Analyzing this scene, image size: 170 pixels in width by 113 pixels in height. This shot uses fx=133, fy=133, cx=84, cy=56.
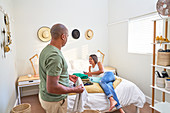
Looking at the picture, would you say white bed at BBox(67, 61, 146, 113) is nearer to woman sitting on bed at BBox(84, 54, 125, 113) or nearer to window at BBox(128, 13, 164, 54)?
woman sitting on bed at BBox(84, 54, 125, 113)

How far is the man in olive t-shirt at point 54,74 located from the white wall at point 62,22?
274cm

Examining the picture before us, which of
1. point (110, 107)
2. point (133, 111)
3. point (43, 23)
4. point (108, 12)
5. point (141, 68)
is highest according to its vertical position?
point (108, 12)

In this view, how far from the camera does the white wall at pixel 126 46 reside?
125 inches

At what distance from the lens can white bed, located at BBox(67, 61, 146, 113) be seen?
7.26 ft

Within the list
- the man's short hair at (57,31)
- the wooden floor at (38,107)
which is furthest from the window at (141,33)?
the man's short hair at (57,31)

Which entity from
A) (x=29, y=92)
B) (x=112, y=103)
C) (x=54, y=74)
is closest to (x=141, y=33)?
(x=112, y=103)

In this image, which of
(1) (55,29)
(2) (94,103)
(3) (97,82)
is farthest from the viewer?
(3) (97,82)

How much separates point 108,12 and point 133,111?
3.30m

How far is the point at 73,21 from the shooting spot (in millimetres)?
4227

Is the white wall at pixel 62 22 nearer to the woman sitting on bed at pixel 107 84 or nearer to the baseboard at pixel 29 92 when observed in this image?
the baseboard at pixel 29 92

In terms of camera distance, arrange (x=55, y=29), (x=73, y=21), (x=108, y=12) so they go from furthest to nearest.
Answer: (x=108, y=12)
(x=73, y=21)
(x=55, y=29)

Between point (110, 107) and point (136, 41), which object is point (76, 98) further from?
point (136, 41)

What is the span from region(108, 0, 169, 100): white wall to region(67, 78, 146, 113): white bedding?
0.75m

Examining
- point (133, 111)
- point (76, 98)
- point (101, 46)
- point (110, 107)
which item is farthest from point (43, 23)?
point (133, 111)
